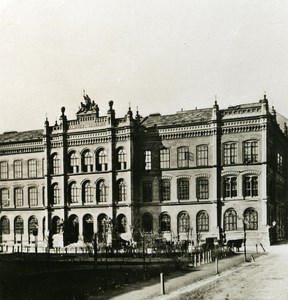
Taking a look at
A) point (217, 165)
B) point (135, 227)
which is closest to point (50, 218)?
point (135, 227)

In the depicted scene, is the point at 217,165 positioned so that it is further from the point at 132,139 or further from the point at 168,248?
the point at 168,248

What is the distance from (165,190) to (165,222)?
3.12 m

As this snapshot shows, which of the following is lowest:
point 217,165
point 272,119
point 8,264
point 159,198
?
point 8,264

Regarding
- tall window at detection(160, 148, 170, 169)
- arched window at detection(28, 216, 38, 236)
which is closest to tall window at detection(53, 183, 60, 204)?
arched window at detection(28, 216, 38, 236)

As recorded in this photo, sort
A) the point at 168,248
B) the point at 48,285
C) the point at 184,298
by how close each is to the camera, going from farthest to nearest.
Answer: the point at 168,248
the point at 48,285
the point at 184,298

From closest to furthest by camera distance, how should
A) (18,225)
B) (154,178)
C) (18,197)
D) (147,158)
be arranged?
1. (154,178)
2. (147,158)
3. (18,225)
4. (18,197)

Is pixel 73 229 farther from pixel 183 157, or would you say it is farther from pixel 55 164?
pixel 183 157

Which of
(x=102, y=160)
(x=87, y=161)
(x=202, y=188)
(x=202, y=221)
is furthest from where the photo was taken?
(x=87, y=161)

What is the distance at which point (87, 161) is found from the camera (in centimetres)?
5147

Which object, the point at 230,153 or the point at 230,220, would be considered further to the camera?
the point at 230,153

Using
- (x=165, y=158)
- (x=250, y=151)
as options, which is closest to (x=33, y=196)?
(x=165, y=158)

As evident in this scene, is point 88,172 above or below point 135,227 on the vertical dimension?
above

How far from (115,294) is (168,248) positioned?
17800mm

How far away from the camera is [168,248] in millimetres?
36281
